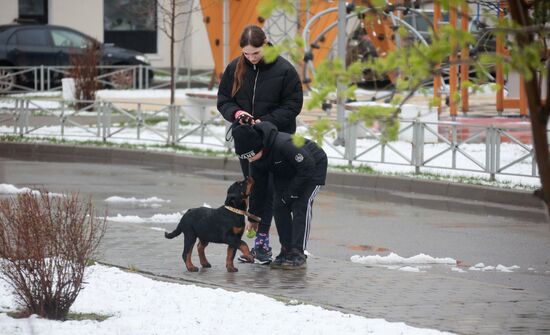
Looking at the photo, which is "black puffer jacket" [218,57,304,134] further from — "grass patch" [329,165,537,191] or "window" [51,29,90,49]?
"window" [51,29,90,49]

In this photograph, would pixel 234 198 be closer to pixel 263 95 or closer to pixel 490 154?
pixel 263 95

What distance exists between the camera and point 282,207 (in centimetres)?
1029

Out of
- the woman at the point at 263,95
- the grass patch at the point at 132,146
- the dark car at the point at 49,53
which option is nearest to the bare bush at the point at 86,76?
the dark car at the point at 49,53

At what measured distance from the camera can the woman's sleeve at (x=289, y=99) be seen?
10.2 m

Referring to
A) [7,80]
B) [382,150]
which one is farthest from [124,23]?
[382,150]

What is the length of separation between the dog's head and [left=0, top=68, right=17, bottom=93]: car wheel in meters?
20.8

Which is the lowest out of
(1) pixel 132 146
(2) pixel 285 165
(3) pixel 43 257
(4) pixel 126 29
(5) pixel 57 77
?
(1) pixel 132 146

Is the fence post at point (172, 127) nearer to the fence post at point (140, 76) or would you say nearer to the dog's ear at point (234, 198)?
the fence post at point (140, 76)

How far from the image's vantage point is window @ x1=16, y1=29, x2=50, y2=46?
3381 cm

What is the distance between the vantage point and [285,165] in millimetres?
10039

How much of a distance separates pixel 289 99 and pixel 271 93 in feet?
0.52

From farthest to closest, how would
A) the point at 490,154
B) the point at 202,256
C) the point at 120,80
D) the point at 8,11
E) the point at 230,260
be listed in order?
1. the point at 8,11
2. the point at 120,80
3. the point at 490,154
4. the point at 202,256
5. the point at 230,260

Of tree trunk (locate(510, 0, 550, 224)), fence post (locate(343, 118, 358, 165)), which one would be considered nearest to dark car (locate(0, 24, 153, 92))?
fence post (locate(343, 118, 358, 165))

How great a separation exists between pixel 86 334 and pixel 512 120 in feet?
61.6
